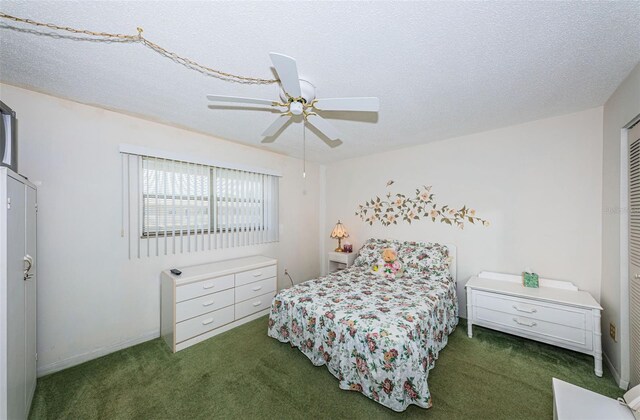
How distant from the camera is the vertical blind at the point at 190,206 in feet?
7.94

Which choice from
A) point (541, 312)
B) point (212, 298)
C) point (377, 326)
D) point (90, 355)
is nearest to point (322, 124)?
point (377, 326)

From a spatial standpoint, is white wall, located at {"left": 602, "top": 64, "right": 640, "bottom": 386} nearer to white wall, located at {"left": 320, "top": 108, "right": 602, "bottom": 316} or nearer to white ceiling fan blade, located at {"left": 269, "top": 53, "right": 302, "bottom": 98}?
white wall, located at {"left": 320, "top": 108, "right": 602, "bottom": 316}

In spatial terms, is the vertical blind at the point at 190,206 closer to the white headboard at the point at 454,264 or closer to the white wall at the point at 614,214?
the white headboard at the point at 454,264

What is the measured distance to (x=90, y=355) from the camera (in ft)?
7.04

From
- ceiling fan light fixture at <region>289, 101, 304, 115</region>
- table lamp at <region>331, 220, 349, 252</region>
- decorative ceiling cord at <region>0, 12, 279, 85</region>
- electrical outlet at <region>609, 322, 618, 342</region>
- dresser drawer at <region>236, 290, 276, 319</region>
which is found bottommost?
dresser drawer at <region>236, 290, 276, 319</region>

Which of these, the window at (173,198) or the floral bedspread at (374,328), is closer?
the floral bedspread at (374,328)

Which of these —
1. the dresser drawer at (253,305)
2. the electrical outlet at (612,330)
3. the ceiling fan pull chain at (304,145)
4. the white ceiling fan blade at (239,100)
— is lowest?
the dresser drawer at (253,305)

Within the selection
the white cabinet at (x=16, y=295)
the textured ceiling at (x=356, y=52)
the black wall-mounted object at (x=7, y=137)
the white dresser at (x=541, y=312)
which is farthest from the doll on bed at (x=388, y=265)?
the black wall-mounted object at (x=7, y=137)

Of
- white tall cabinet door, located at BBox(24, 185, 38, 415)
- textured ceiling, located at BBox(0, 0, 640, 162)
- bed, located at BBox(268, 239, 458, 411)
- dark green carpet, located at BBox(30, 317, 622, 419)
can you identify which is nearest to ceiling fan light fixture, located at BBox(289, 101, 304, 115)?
textured ceiling, located at BBox(0, 0, 640, 162)

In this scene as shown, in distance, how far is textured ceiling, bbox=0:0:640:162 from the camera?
3.76 feet

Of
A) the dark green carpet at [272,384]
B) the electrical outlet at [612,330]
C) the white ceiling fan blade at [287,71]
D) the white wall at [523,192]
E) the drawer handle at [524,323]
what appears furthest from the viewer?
the white wall at [523,192]

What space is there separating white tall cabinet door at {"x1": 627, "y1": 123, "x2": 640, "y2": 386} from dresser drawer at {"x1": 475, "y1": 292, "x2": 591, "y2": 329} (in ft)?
0.95

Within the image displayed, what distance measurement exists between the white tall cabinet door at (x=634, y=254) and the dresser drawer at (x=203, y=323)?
11.3ft

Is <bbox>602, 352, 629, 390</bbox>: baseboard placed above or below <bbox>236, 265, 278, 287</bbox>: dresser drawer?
below
